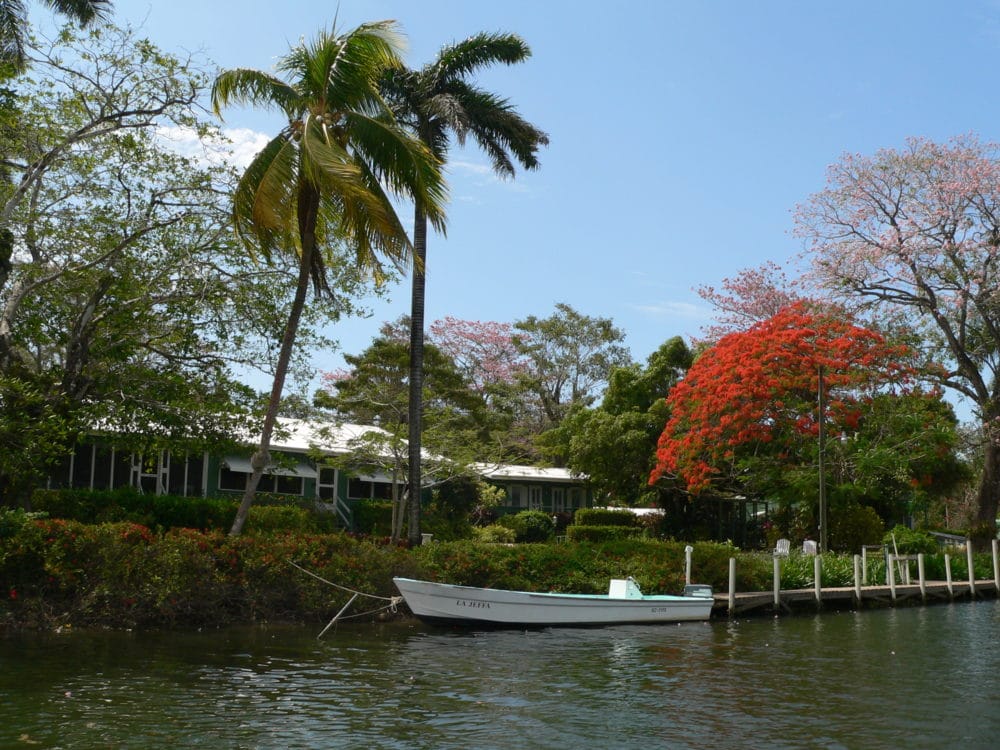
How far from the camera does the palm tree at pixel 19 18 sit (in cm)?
2128

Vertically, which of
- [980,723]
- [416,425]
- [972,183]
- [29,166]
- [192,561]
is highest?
[972,183]

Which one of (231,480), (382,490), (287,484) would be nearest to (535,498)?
(382,490)

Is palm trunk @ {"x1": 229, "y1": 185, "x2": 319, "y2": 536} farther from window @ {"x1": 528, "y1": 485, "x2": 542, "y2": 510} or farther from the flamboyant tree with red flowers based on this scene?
window @ {"x1": 528, "y1": 485, "x2": 542, "y2": 510}

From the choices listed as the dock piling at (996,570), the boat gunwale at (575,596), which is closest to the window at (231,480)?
the boat gunwale at (575,596)

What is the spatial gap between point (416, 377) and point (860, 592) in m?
13.8

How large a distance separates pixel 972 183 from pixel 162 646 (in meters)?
29.1

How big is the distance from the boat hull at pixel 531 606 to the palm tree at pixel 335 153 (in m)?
4.58

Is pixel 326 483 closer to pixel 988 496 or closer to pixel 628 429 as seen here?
pixel 628 429

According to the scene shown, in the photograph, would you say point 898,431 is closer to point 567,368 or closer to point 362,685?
point 362,685

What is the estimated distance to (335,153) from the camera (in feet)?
65.2

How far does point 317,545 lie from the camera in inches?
828

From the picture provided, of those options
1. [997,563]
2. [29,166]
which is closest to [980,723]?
[29,166]

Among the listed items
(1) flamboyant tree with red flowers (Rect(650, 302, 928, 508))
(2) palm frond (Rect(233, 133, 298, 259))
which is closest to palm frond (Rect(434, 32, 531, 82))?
Answer: (2) palm frond (Rect(233, 133, 298, 259))

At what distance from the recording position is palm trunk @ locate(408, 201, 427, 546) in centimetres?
2527
